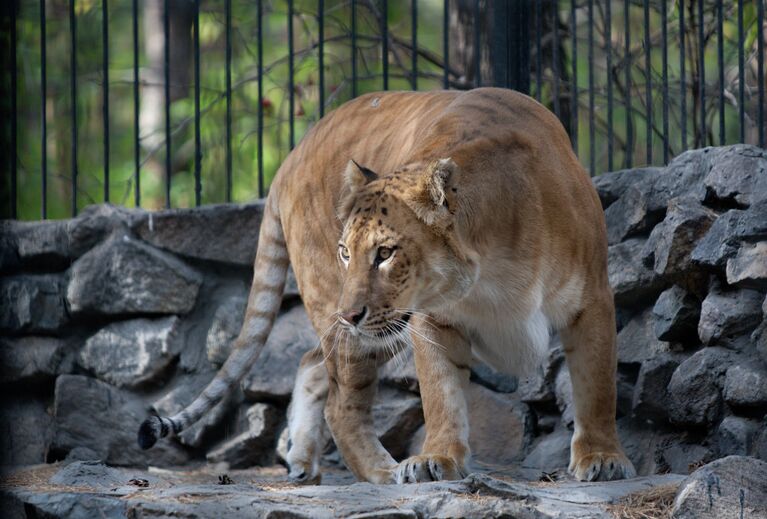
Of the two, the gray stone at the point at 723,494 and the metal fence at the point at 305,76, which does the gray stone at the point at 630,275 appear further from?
the gray stone at the point at 723,494

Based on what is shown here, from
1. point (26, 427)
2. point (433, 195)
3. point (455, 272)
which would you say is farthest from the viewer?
point (26, 427)

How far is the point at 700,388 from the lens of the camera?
16.2 feet

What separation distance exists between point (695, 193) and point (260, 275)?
2.12 meters

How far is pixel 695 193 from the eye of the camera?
5.41 meters

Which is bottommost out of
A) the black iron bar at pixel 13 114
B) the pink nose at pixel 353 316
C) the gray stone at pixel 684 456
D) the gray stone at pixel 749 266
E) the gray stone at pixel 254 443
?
the gray stone at pixel 254 443

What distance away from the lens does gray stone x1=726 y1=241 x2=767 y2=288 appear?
480 cm

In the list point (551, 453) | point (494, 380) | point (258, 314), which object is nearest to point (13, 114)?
point (258, 314)

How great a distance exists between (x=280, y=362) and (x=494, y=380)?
45.1 inches

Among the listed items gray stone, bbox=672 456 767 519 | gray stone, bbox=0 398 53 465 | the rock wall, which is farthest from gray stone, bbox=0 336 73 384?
gray stone, bbox=672 456 767 519

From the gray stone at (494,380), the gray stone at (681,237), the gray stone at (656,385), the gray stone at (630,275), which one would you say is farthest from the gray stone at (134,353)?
the gray stone at (681,237)

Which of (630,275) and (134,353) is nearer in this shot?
(630,275)

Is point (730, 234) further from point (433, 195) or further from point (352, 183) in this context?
point (352, 183)

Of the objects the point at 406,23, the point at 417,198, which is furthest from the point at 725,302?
the point at 406,23

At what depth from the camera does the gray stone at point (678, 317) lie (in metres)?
5.19
